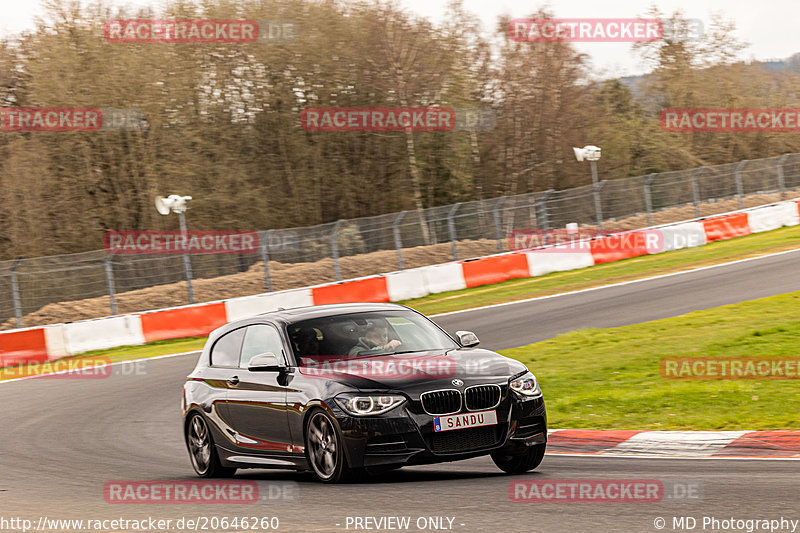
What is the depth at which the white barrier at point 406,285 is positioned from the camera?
1018 inches

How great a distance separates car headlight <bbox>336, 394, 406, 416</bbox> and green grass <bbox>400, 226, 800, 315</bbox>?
601 inches

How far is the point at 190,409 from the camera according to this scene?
9883mm

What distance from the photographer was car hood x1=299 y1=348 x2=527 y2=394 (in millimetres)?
7660

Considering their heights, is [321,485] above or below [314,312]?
below

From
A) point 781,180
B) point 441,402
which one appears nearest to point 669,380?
point 441,402

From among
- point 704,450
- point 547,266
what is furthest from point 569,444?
point 547,266

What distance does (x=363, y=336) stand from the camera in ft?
28.4

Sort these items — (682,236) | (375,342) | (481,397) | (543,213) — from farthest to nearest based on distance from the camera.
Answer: (682,236) → (543,213) → (375,342) → (481,397)

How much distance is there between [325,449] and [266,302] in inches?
654

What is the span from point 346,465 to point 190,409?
2.76 meters

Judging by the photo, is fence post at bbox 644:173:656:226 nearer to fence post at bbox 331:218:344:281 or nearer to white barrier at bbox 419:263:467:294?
white barrier at bbox 419:263:467:294

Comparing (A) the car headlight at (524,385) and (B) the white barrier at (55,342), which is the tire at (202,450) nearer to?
(A) the car headlight at (524,385)
